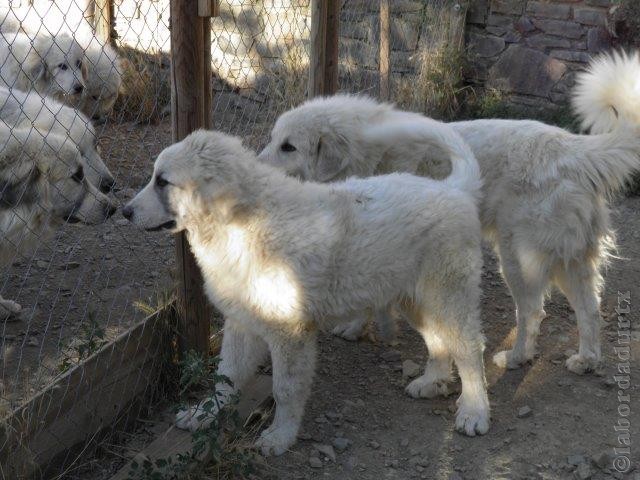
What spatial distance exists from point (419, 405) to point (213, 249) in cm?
132

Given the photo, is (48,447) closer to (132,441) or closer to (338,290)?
(132,441)

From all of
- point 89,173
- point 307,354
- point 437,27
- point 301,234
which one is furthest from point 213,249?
point 437,27

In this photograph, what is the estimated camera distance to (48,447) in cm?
302

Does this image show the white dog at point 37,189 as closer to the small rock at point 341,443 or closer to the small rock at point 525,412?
the small rock at point 341,443

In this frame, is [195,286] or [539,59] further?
[539,59]

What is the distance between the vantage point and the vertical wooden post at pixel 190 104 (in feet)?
10.8

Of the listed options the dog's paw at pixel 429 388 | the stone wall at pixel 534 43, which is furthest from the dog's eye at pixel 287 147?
the stone wall at pixel 534 43

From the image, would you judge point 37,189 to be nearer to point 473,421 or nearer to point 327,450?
point 327,450

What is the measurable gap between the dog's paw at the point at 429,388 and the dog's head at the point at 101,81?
4045 mm

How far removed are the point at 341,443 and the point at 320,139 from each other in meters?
1.60

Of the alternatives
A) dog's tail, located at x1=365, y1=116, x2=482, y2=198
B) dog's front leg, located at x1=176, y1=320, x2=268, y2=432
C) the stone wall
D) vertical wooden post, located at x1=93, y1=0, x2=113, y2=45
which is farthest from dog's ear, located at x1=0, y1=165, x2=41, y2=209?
the stone wall

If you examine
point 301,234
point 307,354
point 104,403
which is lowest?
point 104,403

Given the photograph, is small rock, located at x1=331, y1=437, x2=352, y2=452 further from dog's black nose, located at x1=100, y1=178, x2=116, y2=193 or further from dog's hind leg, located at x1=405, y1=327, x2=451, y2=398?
dog's black nose, located at x1=100, y1=178, x2=116, y2=193

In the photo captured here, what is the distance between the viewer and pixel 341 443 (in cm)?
350
